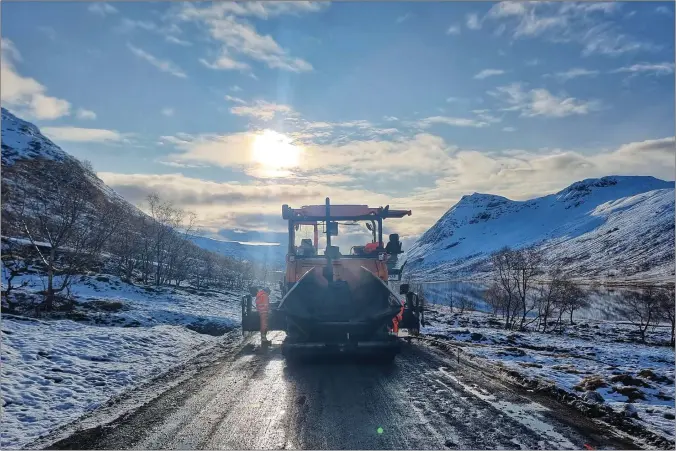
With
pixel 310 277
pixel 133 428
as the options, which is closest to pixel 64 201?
pixel 310 277

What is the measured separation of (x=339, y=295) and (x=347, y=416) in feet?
19.1

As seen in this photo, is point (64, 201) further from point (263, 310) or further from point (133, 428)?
point (133, 428)

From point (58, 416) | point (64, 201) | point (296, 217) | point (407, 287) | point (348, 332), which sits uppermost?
point (64, 201)

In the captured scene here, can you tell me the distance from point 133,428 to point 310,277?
647 centimetres

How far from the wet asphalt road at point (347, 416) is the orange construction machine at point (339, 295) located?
1.29 m

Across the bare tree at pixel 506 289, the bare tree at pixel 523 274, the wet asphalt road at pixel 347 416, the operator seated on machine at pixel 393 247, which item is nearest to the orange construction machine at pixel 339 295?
the operator seated on machine at pixel 393 247

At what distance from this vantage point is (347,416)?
258 inches

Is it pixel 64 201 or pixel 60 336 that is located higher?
pixel 64 201

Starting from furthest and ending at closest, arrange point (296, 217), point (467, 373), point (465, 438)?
point (296, 217)
point (467, 373)
point (465, 438)

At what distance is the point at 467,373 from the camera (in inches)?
373

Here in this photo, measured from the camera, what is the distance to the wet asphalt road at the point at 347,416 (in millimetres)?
5570

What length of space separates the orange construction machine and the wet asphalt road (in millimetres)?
1292

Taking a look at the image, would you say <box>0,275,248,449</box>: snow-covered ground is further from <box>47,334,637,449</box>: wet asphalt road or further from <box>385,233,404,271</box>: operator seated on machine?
<box>385,233,404,271</box>: operator seated on machine

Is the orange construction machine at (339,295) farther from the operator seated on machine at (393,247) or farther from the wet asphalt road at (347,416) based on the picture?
the wet asphalt road at (347,416)
